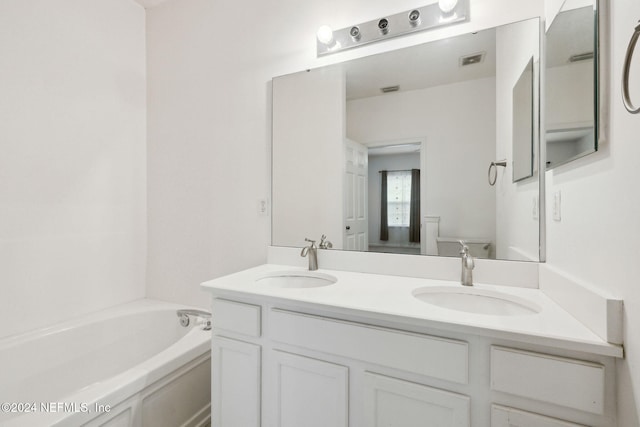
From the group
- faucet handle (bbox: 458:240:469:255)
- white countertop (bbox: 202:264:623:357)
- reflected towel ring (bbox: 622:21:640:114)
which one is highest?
reflected towel ring (bbox: 622:21:640:114)

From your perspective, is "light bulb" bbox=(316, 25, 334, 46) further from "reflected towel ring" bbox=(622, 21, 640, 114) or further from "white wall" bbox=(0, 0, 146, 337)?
"white wall" bbox=(0, 0, 146, 337)

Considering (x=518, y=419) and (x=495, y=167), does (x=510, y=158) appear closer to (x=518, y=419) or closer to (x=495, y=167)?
(x=495, y=167)

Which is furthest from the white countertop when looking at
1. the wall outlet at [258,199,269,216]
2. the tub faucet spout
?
the tub faucet spout

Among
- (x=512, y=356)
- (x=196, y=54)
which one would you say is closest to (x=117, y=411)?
(x=512, y=356)

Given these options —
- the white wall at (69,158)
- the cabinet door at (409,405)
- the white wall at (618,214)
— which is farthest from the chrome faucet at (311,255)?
the white wall at (69,158)

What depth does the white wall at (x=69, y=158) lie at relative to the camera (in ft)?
5.33

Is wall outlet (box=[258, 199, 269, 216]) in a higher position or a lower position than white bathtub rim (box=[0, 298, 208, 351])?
higher

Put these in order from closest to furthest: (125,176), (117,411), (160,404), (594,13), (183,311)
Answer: (594,13)
(117,411)
(160,404)
(183,311)
(125,176)

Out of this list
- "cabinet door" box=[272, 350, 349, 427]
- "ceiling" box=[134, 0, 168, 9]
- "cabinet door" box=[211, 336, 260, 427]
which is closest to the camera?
"cabinet door" box=[272, 350, 349, 427]

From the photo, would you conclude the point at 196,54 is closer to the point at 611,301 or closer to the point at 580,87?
the point at 580,87

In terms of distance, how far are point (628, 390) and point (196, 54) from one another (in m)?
2.64

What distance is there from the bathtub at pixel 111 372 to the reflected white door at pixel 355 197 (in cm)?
99

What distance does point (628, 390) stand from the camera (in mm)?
Answer: 688

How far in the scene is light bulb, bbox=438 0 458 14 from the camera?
137 centimetres
